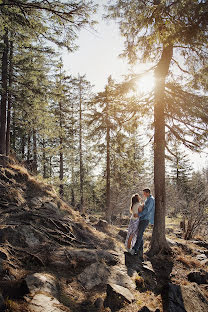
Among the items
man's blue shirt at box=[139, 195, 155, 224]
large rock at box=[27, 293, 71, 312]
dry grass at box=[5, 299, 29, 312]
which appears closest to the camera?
dry grass at box=[5, 299, 29, 312]

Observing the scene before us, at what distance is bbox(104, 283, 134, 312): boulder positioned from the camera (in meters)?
3.70

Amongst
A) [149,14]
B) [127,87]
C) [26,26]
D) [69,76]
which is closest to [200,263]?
[127,87]

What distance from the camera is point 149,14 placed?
4.27 m

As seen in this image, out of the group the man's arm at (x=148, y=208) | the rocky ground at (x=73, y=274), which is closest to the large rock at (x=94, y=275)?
the rocky ground at (x=73, y=274)

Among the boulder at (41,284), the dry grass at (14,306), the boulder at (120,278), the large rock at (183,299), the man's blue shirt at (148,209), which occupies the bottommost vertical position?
the boulder at (120,278)

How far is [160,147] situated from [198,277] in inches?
179

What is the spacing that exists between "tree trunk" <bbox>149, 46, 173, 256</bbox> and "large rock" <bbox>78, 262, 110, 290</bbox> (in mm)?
3349

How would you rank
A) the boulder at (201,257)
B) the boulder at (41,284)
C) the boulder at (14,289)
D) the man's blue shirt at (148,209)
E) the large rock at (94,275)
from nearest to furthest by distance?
the boulder at (14,289)
the boulder at (41,284)
the large rock at (94,275)
the man's blue shirt at (148,209)
the boulder at (201,257)

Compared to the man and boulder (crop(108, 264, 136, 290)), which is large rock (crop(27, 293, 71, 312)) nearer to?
boulder (crop(108, 264, 136, 290))

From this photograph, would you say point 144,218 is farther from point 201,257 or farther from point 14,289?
point 14,289

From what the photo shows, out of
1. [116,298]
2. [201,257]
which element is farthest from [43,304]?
[201,257]

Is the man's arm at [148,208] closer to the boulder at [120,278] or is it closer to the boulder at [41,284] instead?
the boulder at [120,278]

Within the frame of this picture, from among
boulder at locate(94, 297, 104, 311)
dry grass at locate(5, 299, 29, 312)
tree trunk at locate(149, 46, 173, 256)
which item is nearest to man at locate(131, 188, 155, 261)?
tree trunk at locate(149, 46, 173, 256)

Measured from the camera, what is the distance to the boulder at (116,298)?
146 inches
